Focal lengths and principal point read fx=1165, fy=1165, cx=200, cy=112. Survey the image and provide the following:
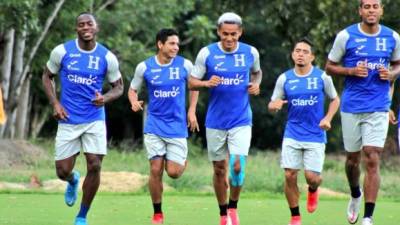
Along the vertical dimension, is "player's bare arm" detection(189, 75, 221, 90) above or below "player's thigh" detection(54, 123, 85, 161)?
above

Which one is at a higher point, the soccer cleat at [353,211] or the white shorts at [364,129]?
the white shorts at [364,129]

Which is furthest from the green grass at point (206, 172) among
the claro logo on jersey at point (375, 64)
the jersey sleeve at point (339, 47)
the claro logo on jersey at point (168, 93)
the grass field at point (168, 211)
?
the claro logo on jersey at point (375, 64)

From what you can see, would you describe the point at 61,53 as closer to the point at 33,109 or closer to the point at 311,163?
the point at 311,163

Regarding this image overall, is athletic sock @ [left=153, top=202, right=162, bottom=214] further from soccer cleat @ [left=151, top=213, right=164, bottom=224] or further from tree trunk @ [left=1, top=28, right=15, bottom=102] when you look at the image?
tree trunk @ [left=1, top=28, right=15, bottom=102]

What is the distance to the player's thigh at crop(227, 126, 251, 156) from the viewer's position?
14.4m

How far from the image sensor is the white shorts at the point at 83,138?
46.0 ft

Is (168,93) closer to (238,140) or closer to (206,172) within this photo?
(238,140)

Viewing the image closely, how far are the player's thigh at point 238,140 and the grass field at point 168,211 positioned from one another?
124 centimetres

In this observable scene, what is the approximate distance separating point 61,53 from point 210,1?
20.9m

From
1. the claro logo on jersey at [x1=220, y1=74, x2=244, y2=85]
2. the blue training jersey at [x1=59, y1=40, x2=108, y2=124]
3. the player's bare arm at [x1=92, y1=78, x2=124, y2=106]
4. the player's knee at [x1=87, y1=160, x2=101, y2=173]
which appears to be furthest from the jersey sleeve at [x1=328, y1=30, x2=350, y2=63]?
the player's knee at [x1=87, y1=160, x2=101, y2=173]

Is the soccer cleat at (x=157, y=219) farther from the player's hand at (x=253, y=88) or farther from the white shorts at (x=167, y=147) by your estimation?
the player's hand at (x=253, y=88)

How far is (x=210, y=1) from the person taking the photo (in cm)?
3475

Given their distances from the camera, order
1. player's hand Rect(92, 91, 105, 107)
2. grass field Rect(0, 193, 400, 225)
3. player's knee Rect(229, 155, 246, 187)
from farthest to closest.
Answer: grass field Rect(0, 193, 400, 225) < player's knee Rect(229, 155, 246, 187) < player's hand Rect(92, 91, 105, 107)

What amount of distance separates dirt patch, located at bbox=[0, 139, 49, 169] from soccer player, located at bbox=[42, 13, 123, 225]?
504 inches
